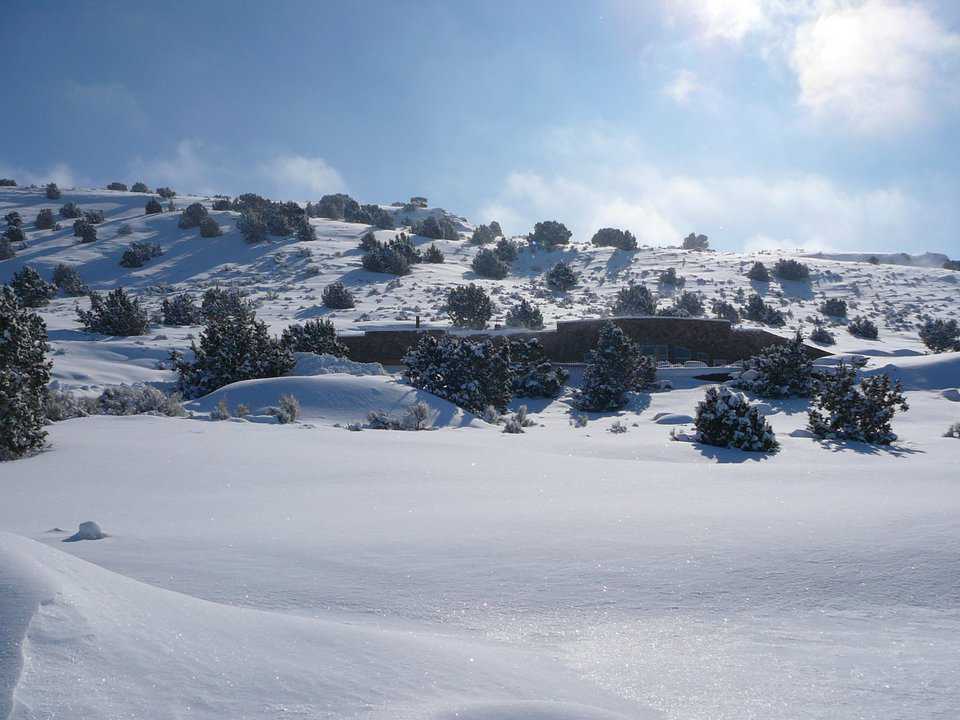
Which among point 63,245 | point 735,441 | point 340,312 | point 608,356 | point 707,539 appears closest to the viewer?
point 707,539

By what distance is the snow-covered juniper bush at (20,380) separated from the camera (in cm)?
702

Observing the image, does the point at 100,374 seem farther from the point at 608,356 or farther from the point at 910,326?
the point at 910,326

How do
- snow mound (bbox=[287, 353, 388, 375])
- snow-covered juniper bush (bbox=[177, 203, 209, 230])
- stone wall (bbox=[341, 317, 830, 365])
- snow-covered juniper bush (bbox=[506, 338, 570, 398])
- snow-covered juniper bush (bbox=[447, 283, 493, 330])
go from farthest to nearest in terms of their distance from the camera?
Answer: snow-covered juniper bush (bbox=[177, 203, 209, 230])
snow-covered juniper bush (bbox=[447, 283, 493, 330])
stone wall (bbox=[341, 317, 830, 365])
snow-covered juniper bush (bbox=[506, 338, 570, 398])
snow mound (bbox=[287, 353, 388, 375])

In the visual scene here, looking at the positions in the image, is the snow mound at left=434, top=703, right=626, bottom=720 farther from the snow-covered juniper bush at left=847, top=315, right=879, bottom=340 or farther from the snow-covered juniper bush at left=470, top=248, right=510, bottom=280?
the snow-covered juniper bush at left=470, top=248, right=510, bottom=280

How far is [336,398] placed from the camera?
42.2ft

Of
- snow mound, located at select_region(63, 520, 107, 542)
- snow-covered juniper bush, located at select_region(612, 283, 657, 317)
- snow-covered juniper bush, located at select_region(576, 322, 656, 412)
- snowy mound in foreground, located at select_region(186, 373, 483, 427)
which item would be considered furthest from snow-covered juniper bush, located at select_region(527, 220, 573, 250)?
snow mound, located at select_region(63, 520, 107, 542)

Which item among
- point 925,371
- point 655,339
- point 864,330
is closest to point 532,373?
point 655,339

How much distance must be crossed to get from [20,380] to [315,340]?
42.5ft

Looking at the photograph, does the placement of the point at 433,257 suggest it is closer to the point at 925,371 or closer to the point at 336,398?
the point at 925,371

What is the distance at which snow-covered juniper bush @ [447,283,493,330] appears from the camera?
29688 millimetres

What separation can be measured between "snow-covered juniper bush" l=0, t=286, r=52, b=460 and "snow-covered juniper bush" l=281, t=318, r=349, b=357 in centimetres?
1101

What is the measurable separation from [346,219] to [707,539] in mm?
58452

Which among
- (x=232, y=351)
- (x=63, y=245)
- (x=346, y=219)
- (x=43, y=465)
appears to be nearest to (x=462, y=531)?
(x=43, y=465)

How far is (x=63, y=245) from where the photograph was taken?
4284 cm
